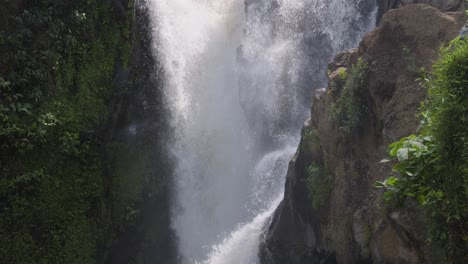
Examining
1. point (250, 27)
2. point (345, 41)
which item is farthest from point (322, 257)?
point (250, 27)

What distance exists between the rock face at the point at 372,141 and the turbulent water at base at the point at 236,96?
4.18m

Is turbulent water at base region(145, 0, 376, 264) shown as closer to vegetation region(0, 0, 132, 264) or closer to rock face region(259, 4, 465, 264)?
vegetation region(0, 0, 132, 264)

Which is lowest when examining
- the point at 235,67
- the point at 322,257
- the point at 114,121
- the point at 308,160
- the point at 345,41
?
the point at 322,257

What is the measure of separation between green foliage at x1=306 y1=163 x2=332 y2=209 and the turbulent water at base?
3742 millimetres

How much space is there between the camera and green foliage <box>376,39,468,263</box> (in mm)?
3820

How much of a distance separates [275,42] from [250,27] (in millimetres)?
1411

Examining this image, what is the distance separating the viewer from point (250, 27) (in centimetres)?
1898

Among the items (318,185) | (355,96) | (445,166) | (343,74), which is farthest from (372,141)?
(445,166)

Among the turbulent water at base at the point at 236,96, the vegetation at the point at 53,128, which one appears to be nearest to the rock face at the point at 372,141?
the turbulent water at base at the point at 236,96

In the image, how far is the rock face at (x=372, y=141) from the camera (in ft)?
20.8

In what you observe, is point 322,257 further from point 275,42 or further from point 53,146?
point 275,42

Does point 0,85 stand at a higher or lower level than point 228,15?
lower

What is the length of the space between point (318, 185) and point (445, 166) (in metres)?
5.56

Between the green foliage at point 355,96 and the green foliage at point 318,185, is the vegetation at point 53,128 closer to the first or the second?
the green foliage at point 318,185
